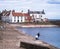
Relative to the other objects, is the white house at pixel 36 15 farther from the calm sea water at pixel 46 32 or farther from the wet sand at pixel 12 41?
the calm sea water at pixel 46 32

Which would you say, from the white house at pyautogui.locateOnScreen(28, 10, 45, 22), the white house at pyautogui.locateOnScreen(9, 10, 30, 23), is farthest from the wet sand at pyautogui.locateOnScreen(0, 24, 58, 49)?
the white house at pyautogui.locateOnScreen(28, 10, 45, 22)

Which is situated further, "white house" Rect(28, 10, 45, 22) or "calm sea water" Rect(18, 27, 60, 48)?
"calm sea water" Rect(18, 27, 60, 48)

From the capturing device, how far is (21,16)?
5.27 meters

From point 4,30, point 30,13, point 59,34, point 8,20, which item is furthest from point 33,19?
point 59,34

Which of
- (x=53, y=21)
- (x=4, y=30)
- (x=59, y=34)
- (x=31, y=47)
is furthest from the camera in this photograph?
(x=59, y=34)

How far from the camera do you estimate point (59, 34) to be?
10.9m

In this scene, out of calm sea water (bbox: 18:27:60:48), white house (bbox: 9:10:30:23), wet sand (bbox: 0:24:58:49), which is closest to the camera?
wet sand (bbox: 0:24:58:49)

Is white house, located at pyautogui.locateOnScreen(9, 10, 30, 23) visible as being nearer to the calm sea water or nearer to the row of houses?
the row of houses

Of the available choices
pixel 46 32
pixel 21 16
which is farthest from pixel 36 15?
pixel 46 32

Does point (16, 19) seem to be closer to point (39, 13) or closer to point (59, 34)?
point (39, 13)

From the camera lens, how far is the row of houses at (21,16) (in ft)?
16.8

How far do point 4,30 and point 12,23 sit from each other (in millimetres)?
2003

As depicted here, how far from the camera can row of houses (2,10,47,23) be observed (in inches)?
201

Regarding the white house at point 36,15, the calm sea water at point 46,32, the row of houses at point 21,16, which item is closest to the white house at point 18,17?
the row of houses at point 21,16
